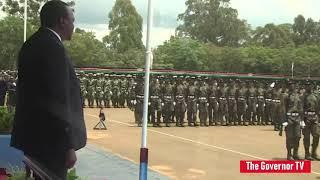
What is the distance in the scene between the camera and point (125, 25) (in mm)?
7543

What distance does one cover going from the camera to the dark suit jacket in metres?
2.57

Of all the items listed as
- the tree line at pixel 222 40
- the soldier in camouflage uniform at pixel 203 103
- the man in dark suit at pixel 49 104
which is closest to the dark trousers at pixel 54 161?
the man in dark suit at pixel 49 104

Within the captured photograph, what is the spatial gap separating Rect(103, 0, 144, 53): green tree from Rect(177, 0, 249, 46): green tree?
0.60m

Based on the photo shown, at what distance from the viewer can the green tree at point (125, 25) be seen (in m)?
6.88

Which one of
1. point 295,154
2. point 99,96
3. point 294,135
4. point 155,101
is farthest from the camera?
point 99,96

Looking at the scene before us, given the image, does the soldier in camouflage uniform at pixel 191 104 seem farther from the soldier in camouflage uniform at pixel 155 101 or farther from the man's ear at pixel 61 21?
the man's ear at pixel 61 21

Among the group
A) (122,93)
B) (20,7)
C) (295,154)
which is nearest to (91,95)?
(122,93)

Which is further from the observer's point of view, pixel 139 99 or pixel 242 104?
pixel 242 104

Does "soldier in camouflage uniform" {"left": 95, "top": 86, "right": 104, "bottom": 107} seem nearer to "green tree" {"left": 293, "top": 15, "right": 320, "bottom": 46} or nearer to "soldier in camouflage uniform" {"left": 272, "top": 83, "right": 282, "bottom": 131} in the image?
"soldier in camouflage uniform" {"left": 272, "top": 83, "right": 282, "bottom": 131}

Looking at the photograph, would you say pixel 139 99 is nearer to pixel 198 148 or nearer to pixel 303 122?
pixel 198 148

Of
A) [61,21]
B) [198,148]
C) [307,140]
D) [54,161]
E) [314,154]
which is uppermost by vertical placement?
[61,21]

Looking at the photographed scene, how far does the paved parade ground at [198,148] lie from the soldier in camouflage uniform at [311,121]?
0.39 m

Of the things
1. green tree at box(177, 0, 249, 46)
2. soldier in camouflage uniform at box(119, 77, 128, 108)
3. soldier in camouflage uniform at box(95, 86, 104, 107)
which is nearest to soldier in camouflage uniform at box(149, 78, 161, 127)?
soldier in camouflage uniform at box(119, 77, 128, 108)

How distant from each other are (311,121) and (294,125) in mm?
470
